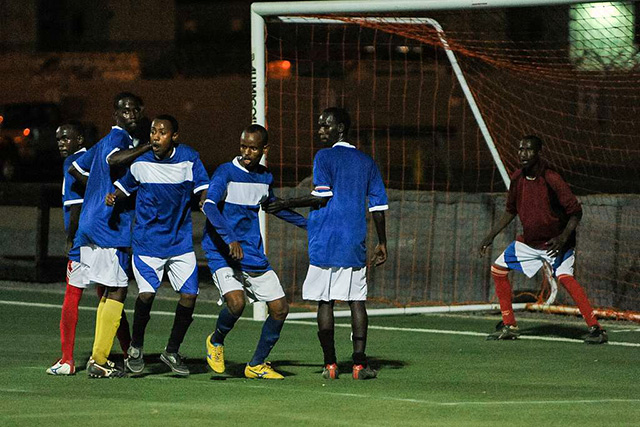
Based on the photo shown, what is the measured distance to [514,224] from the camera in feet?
48.1

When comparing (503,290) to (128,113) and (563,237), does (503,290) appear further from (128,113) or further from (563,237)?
(128,113)

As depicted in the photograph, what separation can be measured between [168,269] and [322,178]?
128 cm

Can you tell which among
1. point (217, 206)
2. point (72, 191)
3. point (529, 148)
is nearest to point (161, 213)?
point (217, 206)

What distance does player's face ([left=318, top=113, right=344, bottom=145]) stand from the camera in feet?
31.0

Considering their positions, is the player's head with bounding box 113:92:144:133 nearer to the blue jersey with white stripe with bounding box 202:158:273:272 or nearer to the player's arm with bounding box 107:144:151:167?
the player's arm with bounding box 107:144:151:167

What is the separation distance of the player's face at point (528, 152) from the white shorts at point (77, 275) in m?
4.32

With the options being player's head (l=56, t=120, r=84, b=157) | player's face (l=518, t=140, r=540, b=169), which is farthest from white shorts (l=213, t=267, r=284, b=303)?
player's face (l=518, t=140, r=540, b=169)

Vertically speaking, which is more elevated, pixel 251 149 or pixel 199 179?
pixel 251 149

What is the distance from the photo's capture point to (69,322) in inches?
380

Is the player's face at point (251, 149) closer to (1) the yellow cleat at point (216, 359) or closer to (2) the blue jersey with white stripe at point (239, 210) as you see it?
(2) the blue jersey with white stripe at point (239, 210)

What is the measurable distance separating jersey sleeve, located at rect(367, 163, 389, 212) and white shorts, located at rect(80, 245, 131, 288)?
182cm

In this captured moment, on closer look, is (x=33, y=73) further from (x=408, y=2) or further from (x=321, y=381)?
(x=321, y=381)

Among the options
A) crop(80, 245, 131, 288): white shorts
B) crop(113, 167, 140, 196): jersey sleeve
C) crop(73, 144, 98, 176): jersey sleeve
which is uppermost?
crop(73, 144, 98, 176): jersey sleeve

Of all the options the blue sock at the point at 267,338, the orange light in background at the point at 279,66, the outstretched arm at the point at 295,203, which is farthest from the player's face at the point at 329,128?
the orange light in background at the point at 279,66
